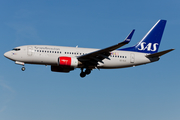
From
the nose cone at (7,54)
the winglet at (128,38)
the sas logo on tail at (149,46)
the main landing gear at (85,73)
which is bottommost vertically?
the main landing gear at (85,73)

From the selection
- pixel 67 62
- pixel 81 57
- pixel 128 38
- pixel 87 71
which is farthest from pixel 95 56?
pixel 128 38

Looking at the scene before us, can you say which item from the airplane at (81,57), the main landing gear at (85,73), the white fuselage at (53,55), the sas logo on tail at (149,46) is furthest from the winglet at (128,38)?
the sas logo on tail at (149,46)

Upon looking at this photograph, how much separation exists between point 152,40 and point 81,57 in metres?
13.0

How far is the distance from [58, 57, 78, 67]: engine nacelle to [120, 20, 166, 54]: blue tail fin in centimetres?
872

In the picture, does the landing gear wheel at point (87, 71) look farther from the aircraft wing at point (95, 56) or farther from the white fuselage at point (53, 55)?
the aircraft wing at point (95, 56)

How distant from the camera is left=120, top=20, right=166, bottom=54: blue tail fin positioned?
1741 inches

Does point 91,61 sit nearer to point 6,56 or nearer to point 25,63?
point 25,63

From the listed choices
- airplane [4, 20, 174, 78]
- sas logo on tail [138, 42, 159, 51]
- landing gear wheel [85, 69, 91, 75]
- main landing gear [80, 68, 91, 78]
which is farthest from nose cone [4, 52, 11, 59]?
sas logo on tail [138, 42, 159, 51]

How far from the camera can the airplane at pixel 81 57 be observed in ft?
127

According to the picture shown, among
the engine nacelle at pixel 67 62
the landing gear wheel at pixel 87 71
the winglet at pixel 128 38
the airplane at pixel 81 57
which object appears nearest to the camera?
the winglet at pixel 128 38

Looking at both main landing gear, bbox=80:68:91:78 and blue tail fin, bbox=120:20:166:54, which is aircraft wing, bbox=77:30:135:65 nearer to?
main landing gear, bbox=80:68:91:78

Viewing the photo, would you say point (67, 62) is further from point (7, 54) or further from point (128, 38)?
point (128, 38)

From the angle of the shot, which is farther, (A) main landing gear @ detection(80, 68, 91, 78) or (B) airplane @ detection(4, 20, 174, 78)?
(A) main landing gear @ detection(80, 68, 91, 78)

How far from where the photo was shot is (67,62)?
38.2m
